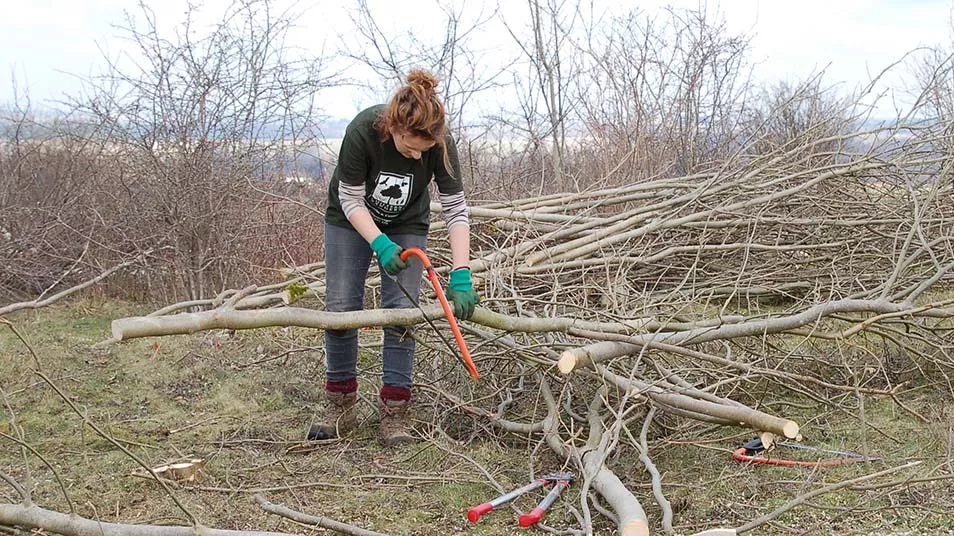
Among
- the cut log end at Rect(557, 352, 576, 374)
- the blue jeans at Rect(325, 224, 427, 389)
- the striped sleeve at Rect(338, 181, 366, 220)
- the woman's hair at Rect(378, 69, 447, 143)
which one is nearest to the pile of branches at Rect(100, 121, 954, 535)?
the cut log end at Rect(557, 352, 576, 374)

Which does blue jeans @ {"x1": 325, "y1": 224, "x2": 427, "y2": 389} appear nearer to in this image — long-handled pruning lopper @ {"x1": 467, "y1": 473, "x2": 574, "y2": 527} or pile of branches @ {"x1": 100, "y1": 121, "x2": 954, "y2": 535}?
pile of branches @ {"x1": 100, "y1": 121, "x2": 954, "y2": 535}

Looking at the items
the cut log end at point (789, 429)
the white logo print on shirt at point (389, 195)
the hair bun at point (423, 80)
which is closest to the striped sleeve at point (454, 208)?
the white logo print on shirt at point (389, 195)

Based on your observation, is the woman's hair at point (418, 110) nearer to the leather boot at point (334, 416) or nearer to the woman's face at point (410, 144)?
the woman's face at point (410, 144)

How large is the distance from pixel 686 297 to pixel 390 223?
5.50 feet

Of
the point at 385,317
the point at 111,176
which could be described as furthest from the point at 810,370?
the point at 111,176

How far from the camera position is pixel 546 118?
8.33 m

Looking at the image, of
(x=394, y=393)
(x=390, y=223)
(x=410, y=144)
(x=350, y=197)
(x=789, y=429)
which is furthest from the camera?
(x=394, y=393)

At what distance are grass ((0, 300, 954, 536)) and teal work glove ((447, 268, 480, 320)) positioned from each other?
574 mm

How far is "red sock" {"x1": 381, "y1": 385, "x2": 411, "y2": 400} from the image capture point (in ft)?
11.8

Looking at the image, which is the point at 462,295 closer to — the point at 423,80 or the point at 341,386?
the point at 423,80

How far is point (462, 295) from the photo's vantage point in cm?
286

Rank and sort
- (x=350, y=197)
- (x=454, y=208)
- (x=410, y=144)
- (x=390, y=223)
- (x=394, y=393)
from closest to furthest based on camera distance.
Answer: (x=410, y=144)
(x=350, y=197)
(x=454, y=208)
(x=390, y=223)
(x=394, y=393)

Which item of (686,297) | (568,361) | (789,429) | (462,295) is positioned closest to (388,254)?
(462,295)

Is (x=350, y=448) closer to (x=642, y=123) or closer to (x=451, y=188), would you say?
(x=451, y=188)
